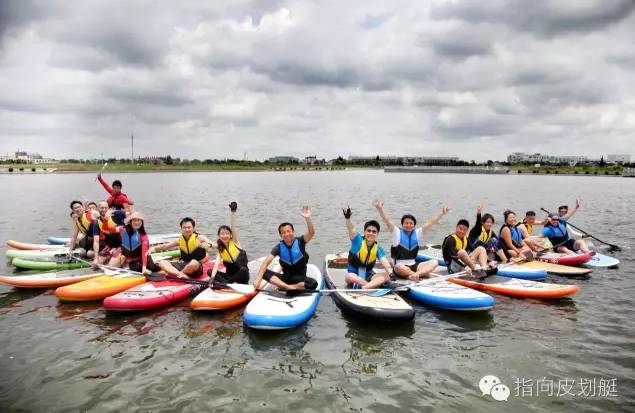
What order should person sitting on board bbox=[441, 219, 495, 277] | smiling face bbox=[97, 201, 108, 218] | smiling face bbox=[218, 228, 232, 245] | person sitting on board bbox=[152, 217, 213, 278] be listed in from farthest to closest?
smiling face bbox=[97, 201, 108, 218] → person sitting on board bbox=[441, 219, 495, 277] → person sitting on board bbox=[152, 217, 213, 278] → smiling face bbox=[218, 228, 232, 245]

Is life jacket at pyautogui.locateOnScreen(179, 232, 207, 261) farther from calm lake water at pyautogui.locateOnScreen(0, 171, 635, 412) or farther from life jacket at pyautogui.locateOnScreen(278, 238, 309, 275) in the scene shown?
life jacket at pyautogui.locateOnScreen(278, 238, 309, 275)

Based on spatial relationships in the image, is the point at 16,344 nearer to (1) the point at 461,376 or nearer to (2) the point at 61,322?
(2) the point at 61,322

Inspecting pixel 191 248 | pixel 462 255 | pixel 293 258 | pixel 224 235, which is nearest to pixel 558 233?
pixel 462 255

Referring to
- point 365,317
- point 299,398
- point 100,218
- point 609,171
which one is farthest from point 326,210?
point 609,171

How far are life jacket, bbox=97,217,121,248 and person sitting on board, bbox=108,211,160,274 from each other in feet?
3.39

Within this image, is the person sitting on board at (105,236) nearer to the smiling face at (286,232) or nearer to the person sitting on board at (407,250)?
the smiling face at (286,232)

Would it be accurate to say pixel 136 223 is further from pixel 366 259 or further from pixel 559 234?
pixel 559 234

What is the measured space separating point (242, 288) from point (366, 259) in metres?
3.06

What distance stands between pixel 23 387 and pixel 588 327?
11.0 meters

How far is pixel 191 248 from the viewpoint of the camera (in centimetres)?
1109

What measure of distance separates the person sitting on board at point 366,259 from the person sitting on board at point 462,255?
2.67 metres

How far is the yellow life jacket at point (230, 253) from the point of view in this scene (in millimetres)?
10438

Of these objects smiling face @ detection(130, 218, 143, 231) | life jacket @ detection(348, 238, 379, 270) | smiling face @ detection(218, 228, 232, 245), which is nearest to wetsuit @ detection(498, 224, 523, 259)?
life jacket @ detection(348, 238, 379, 270)

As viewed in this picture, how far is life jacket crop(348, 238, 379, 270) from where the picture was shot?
32.4 ft
